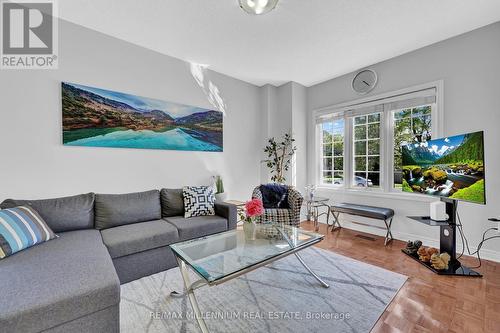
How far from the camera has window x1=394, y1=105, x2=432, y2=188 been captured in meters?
2.92

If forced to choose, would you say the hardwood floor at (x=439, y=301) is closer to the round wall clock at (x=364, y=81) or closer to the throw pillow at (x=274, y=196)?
the throw pillow at (x=274, y=196)

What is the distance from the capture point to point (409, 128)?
121 inches

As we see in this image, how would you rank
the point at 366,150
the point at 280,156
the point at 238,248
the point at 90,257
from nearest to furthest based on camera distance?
the point at 90,257 → the point at 238,248 → the point at 366,150 → the point at 280,156

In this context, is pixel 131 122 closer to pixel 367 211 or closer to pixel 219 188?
pixel 219 188

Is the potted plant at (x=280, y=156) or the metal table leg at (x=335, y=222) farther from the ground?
the potted plant at (x=280, y=156)

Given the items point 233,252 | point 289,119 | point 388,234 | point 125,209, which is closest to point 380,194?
point 388,234

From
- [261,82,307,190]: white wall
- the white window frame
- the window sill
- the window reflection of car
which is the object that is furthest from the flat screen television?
[261,82,307,190]: white wall

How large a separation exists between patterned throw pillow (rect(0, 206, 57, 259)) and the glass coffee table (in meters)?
1.10

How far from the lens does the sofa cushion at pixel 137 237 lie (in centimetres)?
189

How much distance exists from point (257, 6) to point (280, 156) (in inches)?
97.7

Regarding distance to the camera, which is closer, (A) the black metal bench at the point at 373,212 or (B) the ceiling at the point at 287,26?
(B) the ceiling at the point at 287,26

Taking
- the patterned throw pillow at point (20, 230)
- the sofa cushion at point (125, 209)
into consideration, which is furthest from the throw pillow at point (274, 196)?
the patterned throw pillow at point (20, 230)

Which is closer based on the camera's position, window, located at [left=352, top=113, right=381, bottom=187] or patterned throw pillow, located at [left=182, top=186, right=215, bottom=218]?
patterned throw pillow, located at [left=182, top=186, right=215, bottom=218]

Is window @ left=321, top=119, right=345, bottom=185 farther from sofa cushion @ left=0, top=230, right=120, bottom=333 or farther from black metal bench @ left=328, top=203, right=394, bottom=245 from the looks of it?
sofa cushion @ left=0, top=230, right=120, bottom=333
